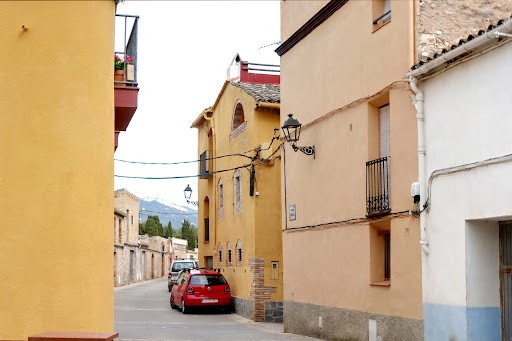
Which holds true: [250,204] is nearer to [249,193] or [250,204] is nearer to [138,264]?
[249,193]

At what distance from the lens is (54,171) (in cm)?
870

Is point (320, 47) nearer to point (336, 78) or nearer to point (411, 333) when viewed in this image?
point (336, 78)

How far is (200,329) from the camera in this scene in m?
20.8

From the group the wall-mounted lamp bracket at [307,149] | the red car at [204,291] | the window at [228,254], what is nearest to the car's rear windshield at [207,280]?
the red car at [204,291]

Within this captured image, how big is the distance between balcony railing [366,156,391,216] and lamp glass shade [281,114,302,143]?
323cm

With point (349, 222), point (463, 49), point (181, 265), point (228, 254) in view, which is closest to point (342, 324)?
point (349, 222)

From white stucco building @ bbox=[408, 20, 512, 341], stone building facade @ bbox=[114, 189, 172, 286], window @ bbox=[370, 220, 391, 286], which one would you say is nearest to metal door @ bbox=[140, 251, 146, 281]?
stone building facade @ bbox=[114, 189, 172, 286]

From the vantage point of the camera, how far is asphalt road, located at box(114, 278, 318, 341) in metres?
18.6

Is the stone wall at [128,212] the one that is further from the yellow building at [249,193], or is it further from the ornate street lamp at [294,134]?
the ornate street lamp at [294,134]

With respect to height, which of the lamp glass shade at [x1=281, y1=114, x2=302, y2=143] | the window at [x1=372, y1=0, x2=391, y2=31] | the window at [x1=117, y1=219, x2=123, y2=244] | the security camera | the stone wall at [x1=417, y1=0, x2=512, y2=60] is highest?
the window at [x1=372, y1=0, x2=391, y2=31]

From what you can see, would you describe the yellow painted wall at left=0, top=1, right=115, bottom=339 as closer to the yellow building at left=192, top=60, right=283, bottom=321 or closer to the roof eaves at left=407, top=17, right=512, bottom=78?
the roof eaves at left=407, top=17, right=512, bottom=78

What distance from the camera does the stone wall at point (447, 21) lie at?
14.1 metres

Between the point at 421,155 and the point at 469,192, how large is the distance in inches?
57.0

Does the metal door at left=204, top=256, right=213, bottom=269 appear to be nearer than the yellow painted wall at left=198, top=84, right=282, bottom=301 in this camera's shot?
No
